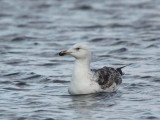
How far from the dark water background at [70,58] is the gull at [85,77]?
0.58 feet

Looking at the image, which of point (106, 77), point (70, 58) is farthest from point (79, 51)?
point (70, 58)

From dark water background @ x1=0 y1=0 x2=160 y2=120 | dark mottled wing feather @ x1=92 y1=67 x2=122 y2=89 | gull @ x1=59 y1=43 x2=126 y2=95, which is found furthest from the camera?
dark mottled wing feather @ x1=92 y1=67 x2=122 y2=89

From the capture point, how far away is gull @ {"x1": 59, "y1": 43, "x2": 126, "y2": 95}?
13734mm

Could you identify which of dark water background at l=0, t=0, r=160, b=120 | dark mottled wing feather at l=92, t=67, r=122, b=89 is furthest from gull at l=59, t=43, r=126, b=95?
dark water background at l=0, t=0, r=160, b=120

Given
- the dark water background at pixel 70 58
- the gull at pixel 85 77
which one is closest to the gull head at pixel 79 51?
the gull at pixel 85 77

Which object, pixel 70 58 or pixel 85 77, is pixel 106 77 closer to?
pixel 85 77

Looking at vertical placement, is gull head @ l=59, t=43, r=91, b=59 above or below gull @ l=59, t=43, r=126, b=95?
above

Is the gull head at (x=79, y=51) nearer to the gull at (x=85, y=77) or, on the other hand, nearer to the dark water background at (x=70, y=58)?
the gull at (x=85, y=77)

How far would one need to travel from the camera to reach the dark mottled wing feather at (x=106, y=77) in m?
14.1

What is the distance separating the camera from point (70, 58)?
63.5 feet

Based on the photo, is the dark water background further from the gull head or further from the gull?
the gull head

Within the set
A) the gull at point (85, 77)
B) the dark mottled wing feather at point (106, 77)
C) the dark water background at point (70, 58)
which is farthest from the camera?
the dark mottled wing feather at point (106, 77)

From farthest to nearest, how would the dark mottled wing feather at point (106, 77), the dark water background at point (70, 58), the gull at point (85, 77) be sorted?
the dark mottled wing feather at point (106, 77), the gull at point (85, 77), the dark water background at point (70, 58)

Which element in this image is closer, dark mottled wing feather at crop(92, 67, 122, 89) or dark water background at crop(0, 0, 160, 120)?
dark water background at crop(0, 0, 160, 120)
